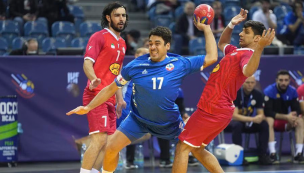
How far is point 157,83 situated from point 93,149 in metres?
1.45

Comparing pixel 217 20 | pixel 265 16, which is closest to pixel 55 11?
pixel 217 20

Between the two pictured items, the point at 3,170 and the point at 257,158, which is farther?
the point at 257,158

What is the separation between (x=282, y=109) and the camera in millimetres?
11445

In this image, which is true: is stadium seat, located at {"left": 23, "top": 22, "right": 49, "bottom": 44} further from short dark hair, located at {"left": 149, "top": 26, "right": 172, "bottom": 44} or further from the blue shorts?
short dark hair, located at {"left": 149, "top": 26, "right": 172, "bottom": 44}

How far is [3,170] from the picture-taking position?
10.0m

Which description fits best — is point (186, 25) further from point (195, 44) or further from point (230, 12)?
point (230, 12)

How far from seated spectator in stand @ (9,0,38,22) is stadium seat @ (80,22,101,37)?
4.25 ft

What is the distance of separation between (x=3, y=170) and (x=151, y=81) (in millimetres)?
4620

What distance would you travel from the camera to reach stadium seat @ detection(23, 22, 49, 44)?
14242 mm

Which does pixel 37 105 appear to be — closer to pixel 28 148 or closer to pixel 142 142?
pixel 28 148

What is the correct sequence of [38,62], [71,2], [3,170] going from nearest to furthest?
[3,170], [38,62], [71,2]

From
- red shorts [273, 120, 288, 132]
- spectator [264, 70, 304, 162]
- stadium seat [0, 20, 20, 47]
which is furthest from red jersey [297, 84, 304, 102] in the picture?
stadium seat [0, 20, 20, 47]

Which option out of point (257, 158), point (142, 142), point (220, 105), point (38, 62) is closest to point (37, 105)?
point (38, 62)

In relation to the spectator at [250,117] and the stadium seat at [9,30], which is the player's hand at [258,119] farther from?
the stadium seat at [9,30]
